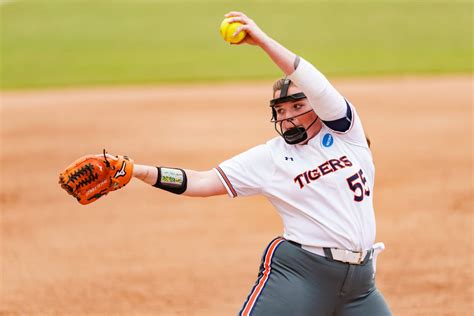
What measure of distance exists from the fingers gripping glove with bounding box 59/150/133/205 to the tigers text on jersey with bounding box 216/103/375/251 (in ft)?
1.81

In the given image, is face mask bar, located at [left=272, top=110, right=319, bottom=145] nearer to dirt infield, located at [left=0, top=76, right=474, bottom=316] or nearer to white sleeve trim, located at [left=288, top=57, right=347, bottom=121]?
white sleeve trim, located at [left=288, top=57, right=347, bottom=121]

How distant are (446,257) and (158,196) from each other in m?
4.23

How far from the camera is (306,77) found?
4113mm

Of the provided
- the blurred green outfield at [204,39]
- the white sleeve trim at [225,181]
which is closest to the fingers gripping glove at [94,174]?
the white sleeve trim at [225,181]

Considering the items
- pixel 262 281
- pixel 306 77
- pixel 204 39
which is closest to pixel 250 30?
pixel 306 77

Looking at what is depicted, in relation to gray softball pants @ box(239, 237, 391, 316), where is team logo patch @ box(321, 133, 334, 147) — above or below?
above

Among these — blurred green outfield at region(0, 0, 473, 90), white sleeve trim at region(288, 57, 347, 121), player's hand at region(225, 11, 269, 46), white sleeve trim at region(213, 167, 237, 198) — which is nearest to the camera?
player's hand at region(225, 11, 269, 46)

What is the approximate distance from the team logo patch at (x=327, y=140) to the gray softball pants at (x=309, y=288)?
575 millimetres

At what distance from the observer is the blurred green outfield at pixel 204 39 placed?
21.7m

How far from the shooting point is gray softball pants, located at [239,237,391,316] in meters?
4.25

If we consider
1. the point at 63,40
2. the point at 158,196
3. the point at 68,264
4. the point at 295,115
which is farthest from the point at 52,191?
the point at 63,40

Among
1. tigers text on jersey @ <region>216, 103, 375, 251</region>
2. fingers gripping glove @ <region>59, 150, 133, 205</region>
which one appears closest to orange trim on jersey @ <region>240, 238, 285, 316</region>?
tigers text on jersey @ <region>216, 103, 375, 251</region>

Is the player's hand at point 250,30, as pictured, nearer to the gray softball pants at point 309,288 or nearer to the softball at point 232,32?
the softball at point 232,32

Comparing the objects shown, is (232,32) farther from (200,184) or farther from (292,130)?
(200,184)
